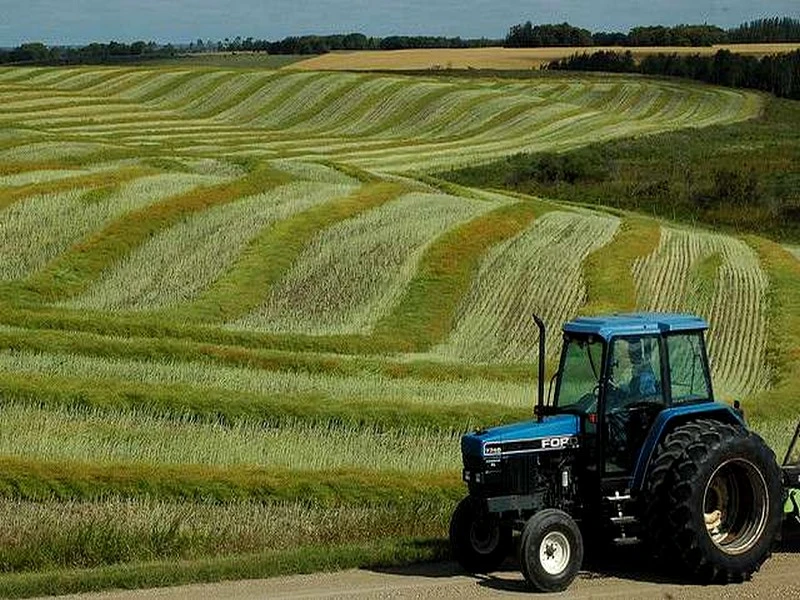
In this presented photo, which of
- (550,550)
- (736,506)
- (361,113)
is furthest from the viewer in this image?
(361,113)

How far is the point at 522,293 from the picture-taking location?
107 ft

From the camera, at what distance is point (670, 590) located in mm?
12805

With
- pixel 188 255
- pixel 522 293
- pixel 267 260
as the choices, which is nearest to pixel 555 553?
pixel 522 293

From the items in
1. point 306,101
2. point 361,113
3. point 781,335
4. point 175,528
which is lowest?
point 781,335

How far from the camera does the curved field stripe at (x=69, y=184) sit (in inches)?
1531

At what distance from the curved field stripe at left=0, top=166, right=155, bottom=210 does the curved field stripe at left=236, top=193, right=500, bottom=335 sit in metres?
8.03

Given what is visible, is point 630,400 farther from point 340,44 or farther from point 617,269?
point 340,44

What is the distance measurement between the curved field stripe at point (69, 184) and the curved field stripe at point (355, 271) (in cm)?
803

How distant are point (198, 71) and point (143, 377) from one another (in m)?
81.0

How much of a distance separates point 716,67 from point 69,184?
3592 inches

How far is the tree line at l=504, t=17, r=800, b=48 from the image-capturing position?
158 metres

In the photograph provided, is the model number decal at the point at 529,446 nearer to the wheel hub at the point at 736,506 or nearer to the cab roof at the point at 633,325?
the cab roof at the point at 633,325

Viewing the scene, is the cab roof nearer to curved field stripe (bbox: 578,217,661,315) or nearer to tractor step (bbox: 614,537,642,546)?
tractor step (bbox: 614,537,642,546)

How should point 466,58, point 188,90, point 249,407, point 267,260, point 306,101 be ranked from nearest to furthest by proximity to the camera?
point 249,407
point 267,260
point 306,101
point 188,90
point 466,58
